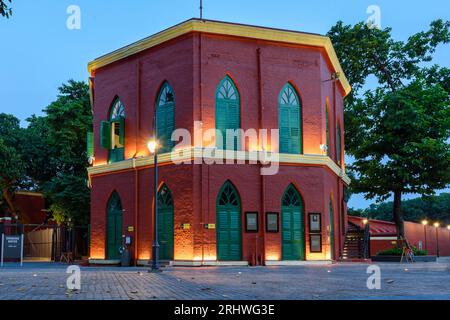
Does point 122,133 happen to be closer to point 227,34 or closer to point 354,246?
point 227,34

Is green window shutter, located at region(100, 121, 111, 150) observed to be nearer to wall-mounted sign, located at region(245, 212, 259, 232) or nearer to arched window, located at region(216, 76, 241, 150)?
arched window, located at region(216, 76, 241, 150)

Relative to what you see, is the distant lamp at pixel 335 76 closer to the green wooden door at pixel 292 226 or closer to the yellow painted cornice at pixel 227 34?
the yellow painted cornice at pixel 227 34

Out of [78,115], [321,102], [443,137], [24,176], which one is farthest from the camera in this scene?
[24,176]

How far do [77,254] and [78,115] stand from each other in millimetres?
9009

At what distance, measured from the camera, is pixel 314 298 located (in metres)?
10.2

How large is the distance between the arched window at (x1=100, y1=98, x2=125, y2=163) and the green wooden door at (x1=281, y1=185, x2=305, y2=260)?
8.27 meters

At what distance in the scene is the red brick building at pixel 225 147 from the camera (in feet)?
79.7


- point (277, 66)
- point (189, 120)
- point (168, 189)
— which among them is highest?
point (277, 66)

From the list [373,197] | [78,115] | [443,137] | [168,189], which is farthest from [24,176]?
[443,137]

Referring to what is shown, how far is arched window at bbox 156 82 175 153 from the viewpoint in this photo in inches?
1006

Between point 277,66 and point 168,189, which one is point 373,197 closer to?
point 277,66

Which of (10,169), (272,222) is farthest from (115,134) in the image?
(10,169)

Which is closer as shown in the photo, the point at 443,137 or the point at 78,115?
the point at 443,137
